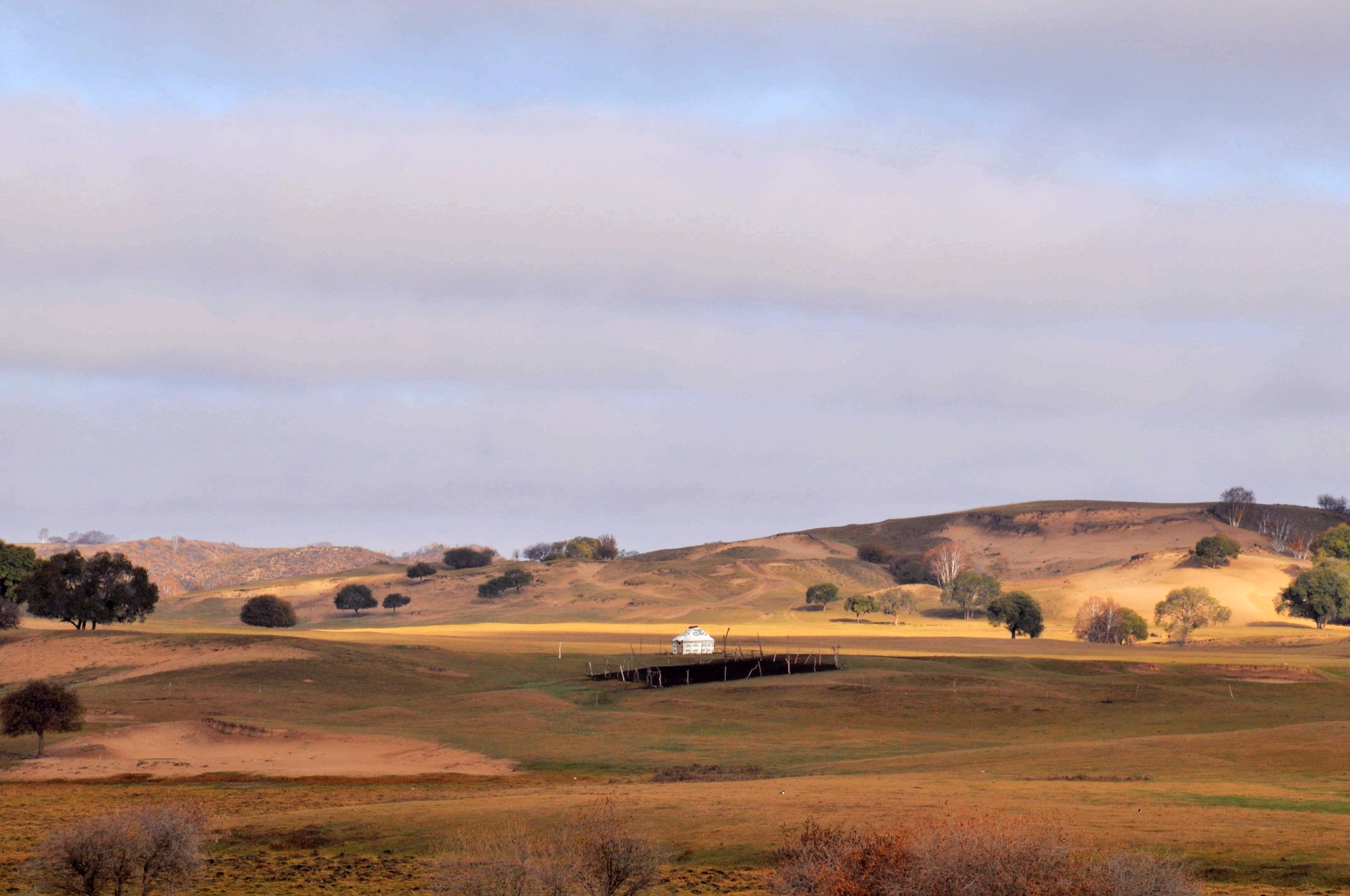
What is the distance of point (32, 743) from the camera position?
5581 centimetres

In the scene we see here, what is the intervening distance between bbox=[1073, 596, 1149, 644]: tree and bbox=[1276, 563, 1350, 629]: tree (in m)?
20.0

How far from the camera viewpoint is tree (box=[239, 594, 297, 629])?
13238 cm

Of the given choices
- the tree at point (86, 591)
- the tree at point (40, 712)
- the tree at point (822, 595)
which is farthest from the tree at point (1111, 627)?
the tree at point (40, 712)

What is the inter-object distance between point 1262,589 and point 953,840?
155m

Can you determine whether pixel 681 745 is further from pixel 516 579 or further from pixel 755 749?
pixel 516 579

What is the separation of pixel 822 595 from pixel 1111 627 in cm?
4967

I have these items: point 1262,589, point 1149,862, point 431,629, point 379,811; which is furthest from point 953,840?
point 1262,589

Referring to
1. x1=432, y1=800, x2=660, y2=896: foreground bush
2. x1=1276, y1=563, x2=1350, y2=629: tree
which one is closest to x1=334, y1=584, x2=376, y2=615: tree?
x1=1276, y1=563, x2=1350, y2=629: tree

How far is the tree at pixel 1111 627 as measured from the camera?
12044 centimetres

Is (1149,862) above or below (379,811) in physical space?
above

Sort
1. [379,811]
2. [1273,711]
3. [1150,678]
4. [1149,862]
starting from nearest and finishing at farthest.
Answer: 1. [1149,862]
2. [379,811]
3. [1273,711]
4. [1150,678]

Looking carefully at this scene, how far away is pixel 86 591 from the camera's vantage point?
309 feet

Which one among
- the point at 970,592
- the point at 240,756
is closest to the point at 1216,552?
the point at 970,592

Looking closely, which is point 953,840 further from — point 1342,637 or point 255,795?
point 1342,637
